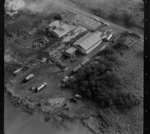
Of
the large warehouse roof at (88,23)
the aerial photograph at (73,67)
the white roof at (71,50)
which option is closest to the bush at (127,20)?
the aerial photograph at (73,67)

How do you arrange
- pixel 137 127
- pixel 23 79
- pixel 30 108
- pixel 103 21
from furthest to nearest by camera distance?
pixel 103 21 < pixel 23 79 < pixel 30 108 < pixel 137 127

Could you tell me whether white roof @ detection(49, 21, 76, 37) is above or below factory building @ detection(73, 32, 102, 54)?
below

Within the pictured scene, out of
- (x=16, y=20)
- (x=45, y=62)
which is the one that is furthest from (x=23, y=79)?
(x=16, y=20)

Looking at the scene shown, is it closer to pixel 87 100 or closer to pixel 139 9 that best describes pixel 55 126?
pixel 87 100

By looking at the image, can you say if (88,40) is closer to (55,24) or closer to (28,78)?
(55,24)

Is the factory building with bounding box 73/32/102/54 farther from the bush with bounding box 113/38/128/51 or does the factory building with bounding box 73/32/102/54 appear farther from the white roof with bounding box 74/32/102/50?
the bush with bounding box 113/38/128/51

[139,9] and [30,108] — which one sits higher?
[139,9]

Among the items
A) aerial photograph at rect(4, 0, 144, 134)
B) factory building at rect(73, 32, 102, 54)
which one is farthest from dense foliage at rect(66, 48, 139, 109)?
factory building at rect(73, 32, 102, 54)

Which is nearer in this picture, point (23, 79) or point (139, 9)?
point (23, 79)
